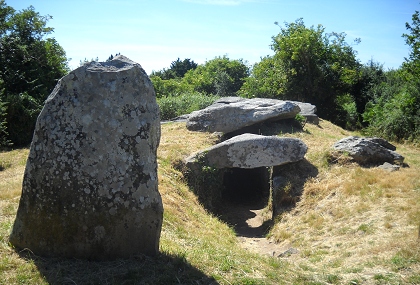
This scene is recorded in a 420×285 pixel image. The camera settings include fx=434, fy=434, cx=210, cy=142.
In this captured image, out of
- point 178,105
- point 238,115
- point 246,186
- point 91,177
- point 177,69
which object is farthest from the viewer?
point 177,69

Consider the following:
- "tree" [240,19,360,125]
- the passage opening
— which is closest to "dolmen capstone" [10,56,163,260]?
the passage opening

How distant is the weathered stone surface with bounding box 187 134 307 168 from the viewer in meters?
11.7

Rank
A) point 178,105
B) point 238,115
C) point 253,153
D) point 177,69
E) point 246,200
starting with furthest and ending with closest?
point 177,69 < point 178,105 < point 238,115 < point 246,200 < point 253,153

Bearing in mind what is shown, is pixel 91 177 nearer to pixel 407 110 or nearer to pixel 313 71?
pixel 407 110

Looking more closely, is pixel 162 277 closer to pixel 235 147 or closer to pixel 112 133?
A: pixel 112 133

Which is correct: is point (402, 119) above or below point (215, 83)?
below

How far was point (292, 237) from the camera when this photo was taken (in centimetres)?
977

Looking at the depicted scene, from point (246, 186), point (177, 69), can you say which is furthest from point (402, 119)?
point (177, 69)

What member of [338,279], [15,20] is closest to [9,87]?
[15,20]

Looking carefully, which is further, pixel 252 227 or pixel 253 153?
pixel 253 153

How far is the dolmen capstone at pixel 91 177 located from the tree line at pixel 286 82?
1051 cm

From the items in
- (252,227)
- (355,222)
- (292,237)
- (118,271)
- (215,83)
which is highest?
(215,83)

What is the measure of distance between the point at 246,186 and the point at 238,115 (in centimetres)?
241

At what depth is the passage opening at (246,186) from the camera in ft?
45.0
